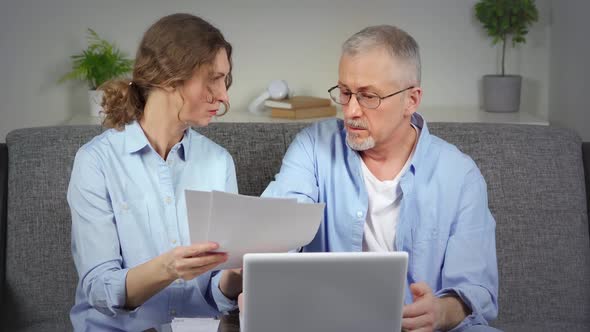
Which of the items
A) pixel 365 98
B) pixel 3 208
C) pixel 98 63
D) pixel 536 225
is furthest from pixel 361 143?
pixel 98 63

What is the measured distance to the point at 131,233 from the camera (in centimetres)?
192

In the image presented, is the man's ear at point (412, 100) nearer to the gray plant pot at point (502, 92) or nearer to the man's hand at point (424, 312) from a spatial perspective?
the man's hand at point (424, 312)

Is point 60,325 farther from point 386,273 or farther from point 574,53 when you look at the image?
point 574,53

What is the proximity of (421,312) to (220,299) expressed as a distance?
20.0 inches

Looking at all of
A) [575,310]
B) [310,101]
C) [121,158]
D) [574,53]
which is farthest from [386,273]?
[574,53]

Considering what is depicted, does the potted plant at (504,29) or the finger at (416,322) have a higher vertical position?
the potted plant at (504,29)

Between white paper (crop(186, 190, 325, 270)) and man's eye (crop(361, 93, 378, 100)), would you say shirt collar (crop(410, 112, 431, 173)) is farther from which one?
white paper (crop(186, 190, 325, 270))

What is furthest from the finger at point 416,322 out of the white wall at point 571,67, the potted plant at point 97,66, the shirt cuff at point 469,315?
the potted plant at point 97,66

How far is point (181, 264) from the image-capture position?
1578mm

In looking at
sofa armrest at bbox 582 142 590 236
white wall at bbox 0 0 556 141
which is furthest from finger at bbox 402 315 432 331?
white wall at bbox 0 0 556 141

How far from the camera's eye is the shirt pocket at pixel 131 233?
192cm

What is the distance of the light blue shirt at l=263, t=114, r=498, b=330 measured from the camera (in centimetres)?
196

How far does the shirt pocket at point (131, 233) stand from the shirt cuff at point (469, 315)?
690 mm

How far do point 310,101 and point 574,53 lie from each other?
1181 millimetres
